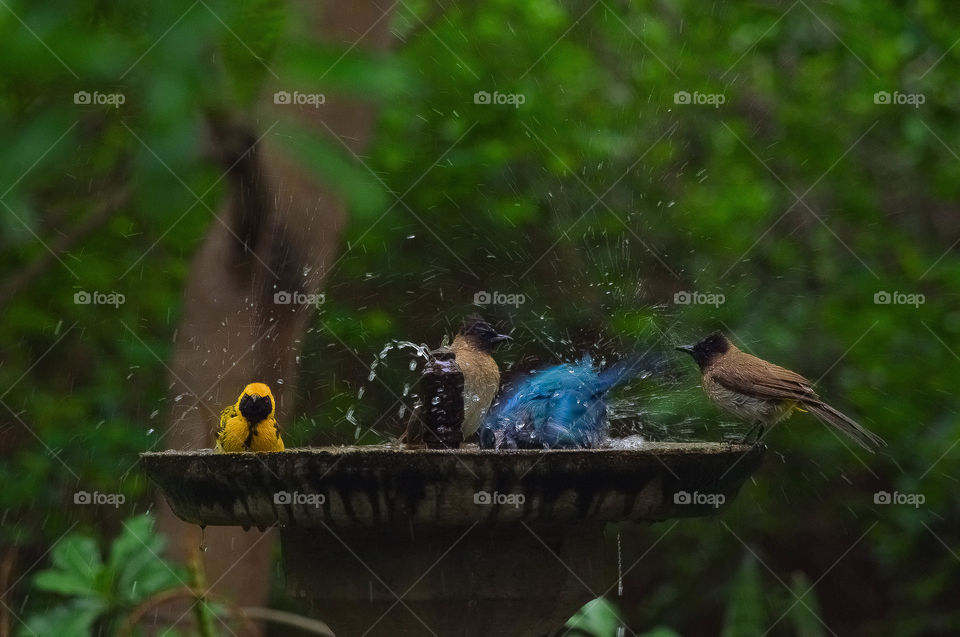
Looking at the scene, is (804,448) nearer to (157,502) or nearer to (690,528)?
(690,528)

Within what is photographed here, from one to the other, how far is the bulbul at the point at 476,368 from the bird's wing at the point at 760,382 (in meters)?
0.77

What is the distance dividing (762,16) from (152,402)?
3687 millimetres

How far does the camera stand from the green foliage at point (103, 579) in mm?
4355

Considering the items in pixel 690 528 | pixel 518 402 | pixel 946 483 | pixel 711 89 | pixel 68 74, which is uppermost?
pixel 711 89

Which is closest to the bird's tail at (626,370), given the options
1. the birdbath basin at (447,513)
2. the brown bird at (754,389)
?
the brown bird at (754,389)

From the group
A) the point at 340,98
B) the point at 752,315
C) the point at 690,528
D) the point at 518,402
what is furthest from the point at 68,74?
the point at 690,528

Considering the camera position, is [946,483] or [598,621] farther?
[946,483]

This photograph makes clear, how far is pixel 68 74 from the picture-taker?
3195mm

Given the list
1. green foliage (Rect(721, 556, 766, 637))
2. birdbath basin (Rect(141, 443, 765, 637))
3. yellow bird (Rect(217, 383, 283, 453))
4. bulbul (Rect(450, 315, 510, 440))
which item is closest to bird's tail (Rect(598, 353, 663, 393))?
→ bulbul (Rect(450, 315, 510, 440))

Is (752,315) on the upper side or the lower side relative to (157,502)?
upper

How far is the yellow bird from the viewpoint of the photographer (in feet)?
12.2

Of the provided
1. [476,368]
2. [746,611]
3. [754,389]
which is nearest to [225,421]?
[476,368]

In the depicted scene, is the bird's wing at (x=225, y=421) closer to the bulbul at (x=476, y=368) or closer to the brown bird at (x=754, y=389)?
the bulbul at (x=476, y=368)

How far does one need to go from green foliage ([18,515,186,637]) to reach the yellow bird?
33.2 inches
